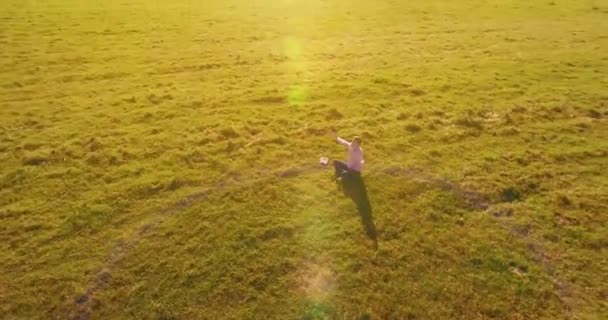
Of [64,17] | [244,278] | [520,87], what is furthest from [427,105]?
[64,17]

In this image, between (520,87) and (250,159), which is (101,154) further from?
(520,87)

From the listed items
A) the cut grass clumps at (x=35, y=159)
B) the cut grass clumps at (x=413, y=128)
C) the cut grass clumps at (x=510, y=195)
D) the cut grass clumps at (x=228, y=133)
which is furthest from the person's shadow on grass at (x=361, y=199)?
the cut grass clumps at (x=35, y=159)

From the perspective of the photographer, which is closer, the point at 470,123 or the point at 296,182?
the point at 296,182

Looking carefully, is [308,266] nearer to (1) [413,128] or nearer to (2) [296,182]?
(2) [296,182]

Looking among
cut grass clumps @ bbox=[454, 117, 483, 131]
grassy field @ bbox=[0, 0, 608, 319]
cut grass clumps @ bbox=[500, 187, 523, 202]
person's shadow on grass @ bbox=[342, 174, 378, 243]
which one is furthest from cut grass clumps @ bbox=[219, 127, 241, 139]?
cut grass clumps @ bbox=[500, 187, 523, 202]

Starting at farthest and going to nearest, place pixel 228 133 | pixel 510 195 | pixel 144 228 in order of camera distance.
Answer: pixel 228 133, pixel 510 195, pixel 144 228

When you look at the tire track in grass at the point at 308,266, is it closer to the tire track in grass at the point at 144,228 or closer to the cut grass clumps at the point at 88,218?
the tire track in grass at the point at 144,228

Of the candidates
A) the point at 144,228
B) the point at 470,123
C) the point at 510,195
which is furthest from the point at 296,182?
the point at 470,123
